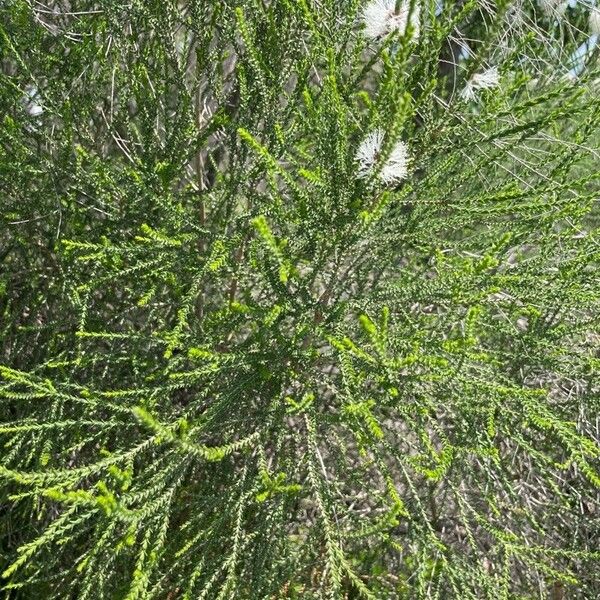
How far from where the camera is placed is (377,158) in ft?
7.05

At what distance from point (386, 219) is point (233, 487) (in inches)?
43.9

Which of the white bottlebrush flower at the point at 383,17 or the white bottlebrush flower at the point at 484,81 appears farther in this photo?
the white bottlebrush flower at the point at 383,17

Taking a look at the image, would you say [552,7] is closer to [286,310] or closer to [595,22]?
[595,22]

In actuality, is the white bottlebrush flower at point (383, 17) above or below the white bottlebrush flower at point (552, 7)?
below

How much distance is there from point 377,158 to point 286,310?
581 mm

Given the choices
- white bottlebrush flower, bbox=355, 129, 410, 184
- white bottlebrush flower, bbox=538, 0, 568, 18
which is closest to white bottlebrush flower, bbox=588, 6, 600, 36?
white bottlebrush flower, bbox=538, 0, 568, 18

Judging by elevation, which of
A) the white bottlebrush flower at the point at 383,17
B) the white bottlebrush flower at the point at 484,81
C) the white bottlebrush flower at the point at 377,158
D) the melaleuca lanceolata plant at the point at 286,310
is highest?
the white bottlebrush flower at the point at 383,17

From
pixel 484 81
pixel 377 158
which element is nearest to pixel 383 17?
pixel 484 81

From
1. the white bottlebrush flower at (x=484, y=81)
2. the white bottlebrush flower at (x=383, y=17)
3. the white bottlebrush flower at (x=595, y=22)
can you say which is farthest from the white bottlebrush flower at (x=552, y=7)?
the white bottlebrush flower at (x=484, y=81)

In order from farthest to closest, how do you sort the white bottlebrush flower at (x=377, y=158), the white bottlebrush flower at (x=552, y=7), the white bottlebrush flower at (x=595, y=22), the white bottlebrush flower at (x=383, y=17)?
1. the white bottlebrush flower at (x=595, y=22)
2. the white bottlebrush flower at (x=552, y=7)
3. the white bottlebrush flower at (x=383, y=17)
4. the white bottlebrush flower at (x=377, y=158)

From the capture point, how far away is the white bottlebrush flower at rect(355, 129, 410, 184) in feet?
7.20

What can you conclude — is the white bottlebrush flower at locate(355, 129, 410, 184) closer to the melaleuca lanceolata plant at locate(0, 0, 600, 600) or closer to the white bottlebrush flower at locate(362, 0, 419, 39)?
the melaleuca lanceolata plant at locate(0, 0, 600, 600)

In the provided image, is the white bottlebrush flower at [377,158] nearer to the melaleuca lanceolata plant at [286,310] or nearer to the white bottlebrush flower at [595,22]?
the melaleuca lanceolata plant at [286,310]

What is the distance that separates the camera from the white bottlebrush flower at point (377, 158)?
7.20 feet
